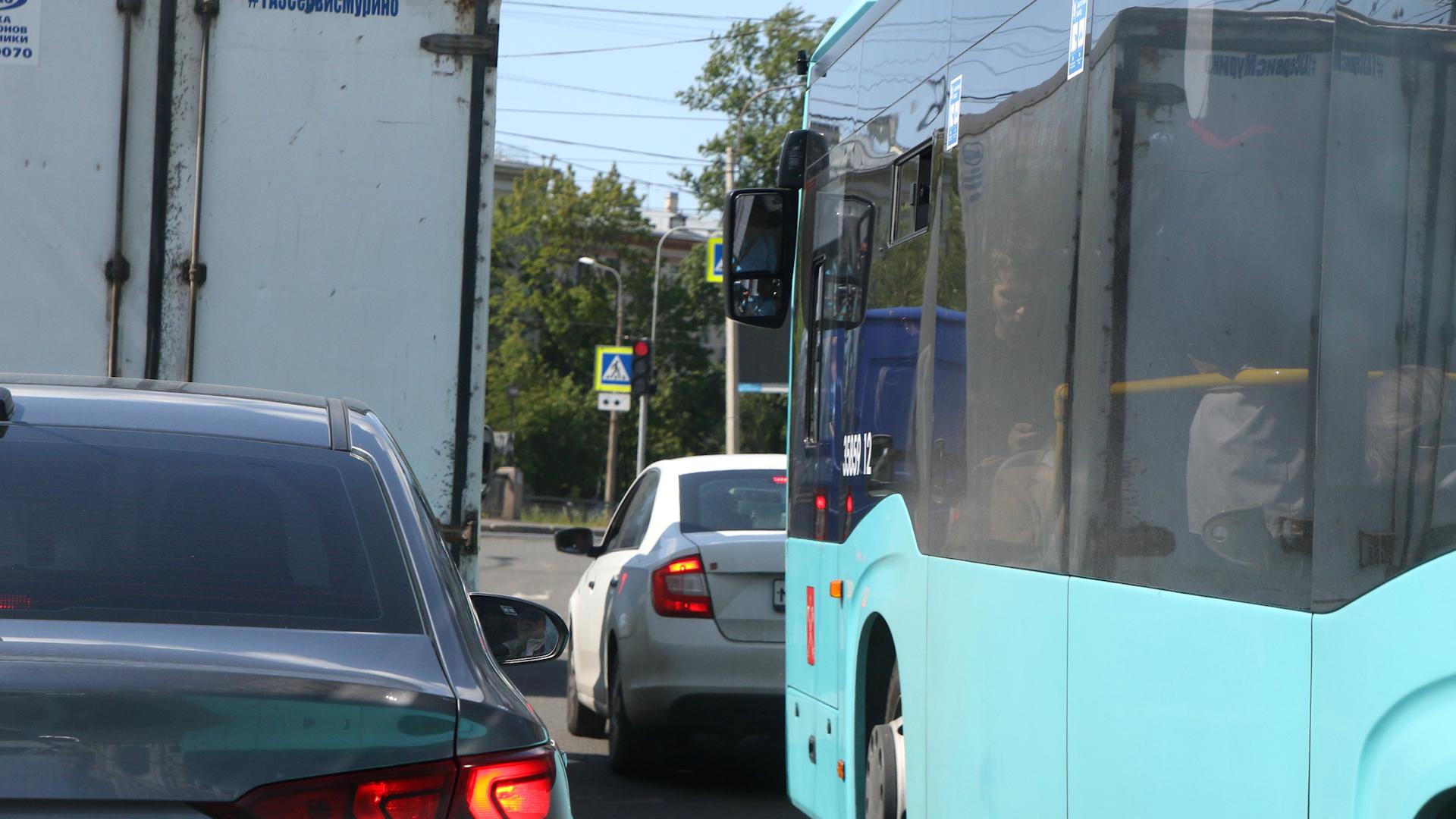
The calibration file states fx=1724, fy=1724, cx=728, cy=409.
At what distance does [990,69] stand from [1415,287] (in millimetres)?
1924

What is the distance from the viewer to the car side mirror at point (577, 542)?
9109 millimetres

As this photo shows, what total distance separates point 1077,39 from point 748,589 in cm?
468

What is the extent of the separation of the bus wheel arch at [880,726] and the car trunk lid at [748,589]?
8.04 ft

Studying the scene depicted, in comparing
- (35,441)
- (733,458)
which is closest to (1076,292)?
(35,441)

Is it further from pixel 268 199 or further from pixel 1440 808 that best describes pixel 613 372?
pixel 1440 808

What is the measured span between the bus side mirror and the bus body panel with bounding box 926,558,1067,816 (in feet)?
8.17

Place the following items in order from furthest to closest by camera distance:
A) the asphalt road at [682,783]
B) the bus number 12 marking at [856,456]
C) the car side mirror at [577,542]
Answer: the car side mirror at [577,542]
the asphalt road at [682,783]
the bus number 12 marking at [856,456]

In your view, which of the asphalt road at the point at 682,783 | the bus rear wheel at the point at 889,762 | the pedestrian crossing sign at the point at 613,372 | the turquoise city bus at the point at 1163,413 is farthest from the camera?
the pedestrian crossing sign at the point at 613,372

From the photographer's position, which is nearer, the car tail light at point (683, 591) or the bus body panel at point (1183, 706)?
the bus body panel at point (1183, 706)

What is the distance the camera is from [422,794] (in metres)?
2.29

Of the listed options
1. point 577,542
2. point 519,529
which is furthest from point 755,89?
point 577,542

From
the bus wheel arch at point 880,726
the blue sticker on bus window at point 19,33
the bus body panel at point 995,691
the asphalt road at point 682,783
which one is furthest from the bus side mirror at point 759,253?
the blue sticker on bus window at point 19,33

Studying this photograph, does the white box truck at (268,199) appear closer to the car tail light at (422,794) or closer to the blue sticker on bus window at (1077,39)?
Answer: the blue sticker on bus window at (1077,39)

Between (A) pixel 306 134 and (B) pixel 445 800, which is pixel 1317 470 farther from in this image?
(A) pixel 306 134
